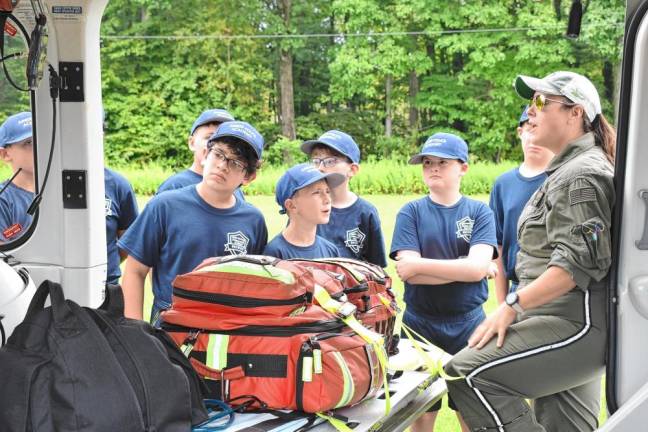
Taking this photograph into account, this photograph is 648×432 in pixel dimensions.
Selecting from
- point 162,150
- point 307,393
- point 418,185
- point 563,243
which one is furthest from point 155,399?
point 162,150

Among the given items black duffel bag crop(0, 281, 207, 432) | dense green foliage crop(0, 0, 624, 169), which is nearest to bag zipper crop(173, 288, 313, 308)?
black duffel bag crop(0, 281, 207, 432)

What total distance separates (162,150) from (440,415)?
67.3 ft

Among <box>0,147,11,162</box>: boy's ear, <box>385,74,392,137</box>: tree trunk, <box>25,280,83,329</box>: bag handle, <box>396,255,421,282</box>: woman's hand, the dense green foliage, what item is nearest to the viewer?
<box>25,280,83,329</box>: bag handle

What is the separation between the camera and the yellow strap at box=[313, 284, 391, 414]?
268 cm

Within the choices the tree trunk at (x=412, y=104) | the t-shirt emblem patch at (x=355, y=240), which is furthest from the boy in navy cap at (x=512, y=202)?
the tree trunk at (x=412, y=104)

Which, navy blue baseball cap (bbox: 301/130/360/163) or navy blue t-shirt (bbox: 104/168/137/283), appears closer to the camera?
Answer: navy blue t-shirt (bbox: 104/168/137/283)

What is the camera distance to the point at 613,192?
2.87 metres

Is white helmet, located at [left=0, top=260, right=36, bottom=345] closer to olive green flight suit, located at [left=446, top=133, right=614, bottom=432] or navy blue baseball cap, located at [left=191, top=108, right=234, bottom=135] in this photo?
olive green flight suit, located at [left=446, top=133, right=614, bottom=432]

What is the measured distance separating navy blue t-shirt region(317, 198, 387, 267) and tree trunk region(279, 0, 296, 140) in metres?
23.0

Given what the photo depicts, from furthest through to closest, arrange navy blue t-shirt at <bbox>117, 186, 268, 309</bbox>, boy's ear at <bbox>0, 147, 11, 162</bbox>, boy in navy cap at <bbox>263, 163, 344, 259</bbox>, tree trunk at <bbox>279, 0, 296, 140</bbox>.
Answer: tree trunk at <bbox>279, 0, 296, 140</bbox> < boy in navy cap at <bbox>263, 163, 344, 259</bbox> < navy blue t-shirt at <bbox>117, 186, 268, 309</bbox> < boy's ear at <bbox>0, 147, 11, 162</bbox>

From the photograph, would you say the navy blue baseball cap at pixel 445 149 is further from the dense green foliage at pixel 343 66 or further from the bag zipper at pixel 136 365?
the dense green foliage at pixel 343 66

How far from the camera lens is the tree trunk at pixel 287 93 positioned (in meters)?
27.3

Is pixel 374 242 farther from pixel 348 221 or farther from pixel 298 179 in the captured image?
pixel 298 179

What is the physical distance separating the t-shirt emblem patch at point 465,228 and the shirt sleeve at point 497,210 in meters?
0.34
